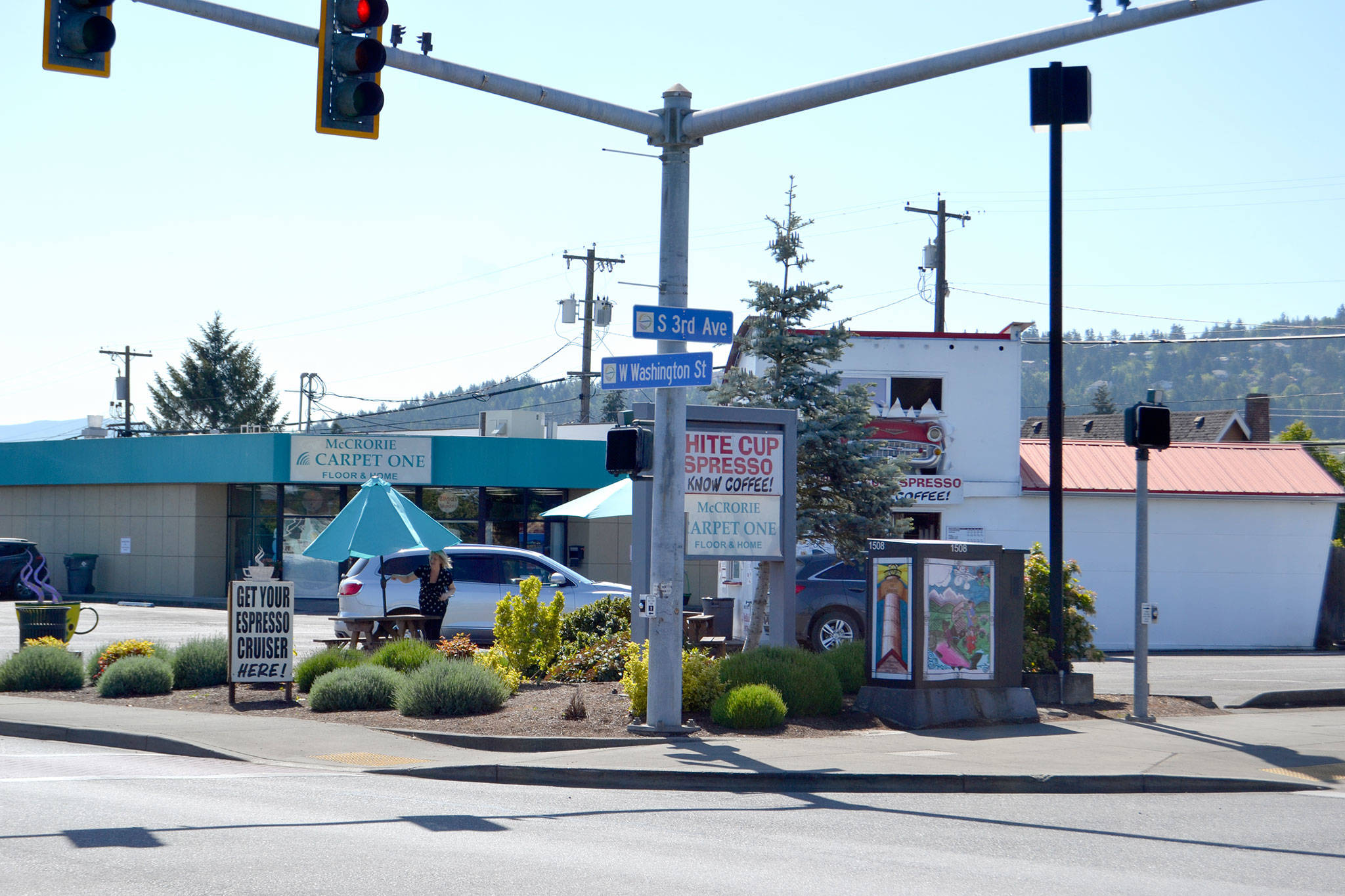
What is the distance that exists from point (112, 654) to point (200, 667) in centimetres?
140

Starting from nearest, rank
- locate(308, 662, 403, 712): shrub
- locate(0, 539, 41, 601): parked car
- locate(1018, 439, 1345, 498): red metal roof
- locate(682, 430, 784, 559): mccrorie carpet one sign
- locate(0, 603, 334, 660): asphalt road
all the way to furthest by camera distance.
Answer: locate(308, 662, 403, 712): shrub, locate(682, 430, 784, 559): mccrorie carpet one sign, locate(0, 603, 334, 660): asphalt road, locate(1018, 439, 1345, 498): red metal roof, locate(0, 539, 41, 601): parked car

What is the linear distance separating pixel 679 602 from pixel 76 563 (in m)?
30.1

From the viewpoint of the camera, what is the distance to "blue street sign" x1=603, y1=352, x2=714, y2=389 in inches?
444

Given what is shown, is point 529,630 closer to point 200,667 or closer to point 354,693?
point 354,693

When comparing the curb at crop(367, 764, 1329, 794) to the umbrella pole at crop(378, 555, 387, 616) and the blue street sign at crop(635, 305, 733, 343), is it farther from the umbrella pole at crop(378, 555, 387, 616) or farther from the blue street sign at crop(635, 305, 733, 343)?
the umbrella pole at crop(378, 555, 387, 616)

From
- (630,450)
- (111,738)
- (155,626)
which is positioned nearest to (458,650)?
(111,738)

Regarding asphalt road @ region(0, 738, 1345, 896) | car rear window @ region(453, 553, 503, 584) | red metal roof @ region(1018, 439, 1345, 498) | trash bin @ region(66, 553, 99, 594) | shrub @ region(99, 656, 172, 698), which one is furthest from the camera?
trash bin @ region(66, 553, 99, 594)

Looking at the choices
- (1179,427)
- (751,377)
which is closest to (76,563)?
(751,377)

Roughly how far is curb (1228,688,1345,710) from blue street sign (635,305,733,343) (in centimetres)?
851

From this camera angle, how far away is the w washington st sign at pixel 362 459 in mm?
33562

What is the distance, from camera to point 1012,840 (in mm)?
7965

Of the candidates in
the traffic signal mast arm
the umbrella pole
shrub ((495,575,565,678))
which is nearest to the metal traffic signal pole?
the traffic signal mast arm

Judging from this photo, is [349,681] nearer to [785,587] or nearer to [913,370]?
[785,587]

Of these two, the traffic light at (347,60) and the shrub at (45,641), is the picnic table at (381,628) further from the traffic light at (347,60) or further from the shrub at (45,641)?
the traffic light at (347,60)
